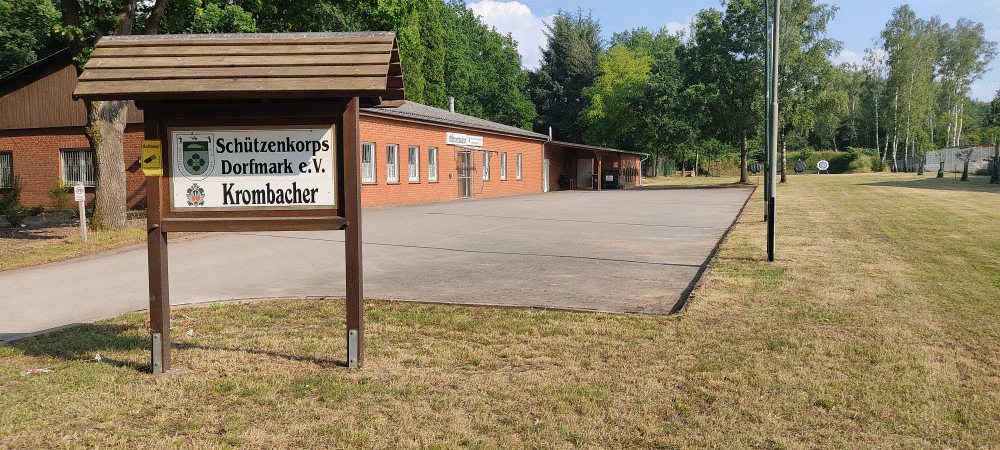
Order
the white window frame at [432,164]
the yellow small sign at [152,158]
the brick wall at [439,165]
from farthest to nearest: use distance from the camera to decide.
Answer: the white window frame at [432,164], the brick wall at [439,165], the yellow small sign at [152,158]

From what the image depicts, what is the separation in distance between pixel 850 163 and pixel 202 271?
7432 centimetres

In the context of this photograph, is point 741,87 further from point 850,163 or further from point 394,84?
point 394,84

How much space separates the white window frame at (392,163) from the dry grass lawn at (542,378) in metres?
20.3

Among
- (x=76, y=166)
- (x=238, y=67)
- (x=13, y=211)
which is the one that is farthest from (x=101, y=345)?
(x=76, y=166)

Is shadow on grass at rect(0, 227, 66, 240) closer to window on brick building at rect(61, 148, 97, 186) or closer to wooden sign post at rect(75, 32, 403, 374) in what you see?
window on brick building at rect(61, 148, 97, 186)

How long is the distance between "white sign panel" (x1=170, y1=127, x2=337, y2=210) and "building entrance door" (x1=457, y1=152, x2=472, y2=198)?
1140 inches

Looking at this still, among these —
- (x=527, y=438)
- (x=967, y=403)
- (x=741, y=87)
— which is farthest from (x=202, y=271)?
(x=741, y=87)

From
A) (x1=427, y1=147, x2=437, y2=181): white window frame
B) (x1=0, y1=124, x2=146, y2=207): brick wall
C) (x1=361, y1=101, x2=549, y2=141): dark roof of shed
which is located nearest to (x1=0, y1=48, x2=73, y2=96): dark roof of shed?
(x1=0, y1=124, x2=146, y2=207): brick wall

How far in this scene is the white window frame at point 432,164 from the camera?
103 ft

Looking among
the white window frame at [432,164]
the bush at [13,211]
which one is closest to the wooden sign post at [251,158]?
the bush at [13,211]

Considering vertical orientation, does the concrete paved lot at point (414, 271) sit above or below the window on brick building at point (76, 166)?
below

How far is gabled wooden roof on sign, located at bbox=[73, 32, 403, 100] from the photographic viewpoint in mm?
4945

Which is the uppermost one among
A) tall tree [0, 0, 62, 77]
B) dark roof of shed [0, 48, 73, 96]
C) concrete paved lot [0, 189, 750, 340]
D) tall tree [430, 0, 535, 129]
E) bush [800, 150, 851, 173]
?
tall tree [430, 0, 535, 129]

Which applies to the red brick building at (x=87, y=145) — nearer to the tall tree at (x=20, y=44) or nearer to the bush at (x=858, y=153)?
the tall tree at (x=20, y=44)
